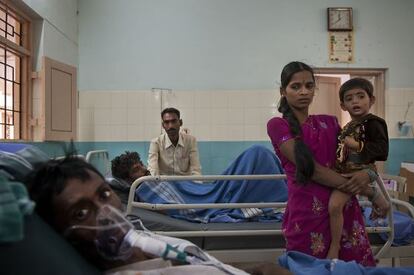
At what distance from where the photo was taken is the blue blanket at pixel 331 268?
1.17 metres

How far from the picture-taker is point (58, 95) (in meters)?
3.93

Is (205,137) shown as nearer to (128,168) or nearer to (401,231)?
(128,168)

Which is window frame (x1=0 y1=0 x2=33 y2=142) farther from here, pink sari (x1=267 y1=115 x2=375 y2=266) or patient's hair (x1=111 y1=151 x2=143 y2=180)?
pink sari (x1=267 y1=115 x2=375 y2=266)

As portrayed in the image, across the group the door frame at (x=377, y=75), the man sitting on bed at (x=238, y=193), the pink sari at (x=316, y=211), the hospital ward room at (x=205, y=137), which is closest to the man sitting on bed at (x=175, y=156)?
the hospital ward room at (x=205, y=137)

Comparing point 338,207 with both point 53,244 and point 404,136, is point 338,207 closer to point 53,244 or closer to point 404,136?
point 53,244

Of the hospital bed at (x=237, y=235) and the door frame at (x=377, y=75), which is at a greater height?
the door frame at (x=377, y=75)

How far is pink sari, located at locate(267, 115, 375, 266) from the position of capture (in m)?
1.52

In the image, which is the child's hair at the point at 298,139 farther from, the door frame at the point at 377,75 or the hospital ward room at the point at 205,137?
the door frame at the point at 377,75

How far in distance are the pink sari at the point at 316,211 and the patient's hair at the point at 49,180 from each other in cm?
86

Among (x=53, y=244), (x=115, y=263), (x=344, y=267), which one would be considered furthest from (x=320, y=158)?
(x=53, y=244)

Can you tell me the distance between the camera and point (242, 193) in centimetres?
265

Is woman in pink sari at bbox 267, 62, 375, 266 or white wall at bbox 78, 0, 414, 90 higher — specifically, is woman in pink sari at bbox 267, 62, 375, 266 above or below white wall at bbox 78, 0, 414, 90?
below

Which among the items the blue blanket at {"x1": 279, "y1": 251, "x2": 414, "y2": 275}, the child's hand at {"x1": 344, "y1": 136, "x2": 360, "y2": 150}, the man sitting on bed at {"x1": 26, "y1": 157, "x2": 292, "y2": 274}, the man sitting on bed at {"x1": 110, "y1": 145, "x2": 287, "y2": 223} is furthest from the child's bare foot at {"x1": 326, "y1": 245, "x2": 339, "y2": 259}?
the man sitting on bed at {"x1": 110, "y1": 145, "x2": 287, "y2": 223}

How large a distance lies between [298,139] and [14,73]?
3230 mm
